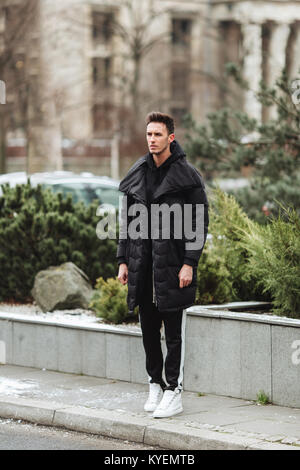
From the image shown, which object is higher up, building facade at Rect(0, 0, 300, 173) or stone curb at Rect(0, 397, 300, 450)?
building facade at Rect(0, 0, 300, 173)

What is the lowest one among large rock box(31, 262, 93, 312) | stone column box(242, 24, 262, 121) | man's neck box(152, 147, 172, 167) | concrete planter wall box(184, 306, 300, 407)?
concrete planter wall box(184, 306, 300, 407)

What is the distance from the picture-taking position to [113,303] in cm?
960

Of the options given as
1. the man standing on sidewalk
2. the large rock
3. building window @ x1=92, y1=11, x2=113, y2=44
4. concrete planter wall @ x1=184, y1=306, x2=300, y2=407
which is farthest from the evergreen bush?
building window @ x1=92, y1=11, x2=113, y2=44

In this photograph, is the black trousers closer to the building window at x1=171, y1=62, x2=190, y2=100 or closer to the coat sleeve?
the coat sleeve

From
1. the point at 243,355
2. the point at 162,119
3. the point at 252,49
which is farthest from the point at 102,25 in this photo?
the point at 162,119

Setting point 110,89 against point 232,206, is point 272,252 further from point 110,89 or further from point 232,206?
point 110,89

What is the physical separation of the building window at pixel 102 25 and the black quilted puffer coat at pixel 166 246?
3774 cm

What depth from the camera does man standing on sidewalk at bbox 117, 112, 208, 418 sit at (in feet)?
24.1

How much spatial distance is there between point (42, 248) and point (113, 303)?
5.68 feet

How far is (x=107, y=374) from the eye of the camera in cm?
916

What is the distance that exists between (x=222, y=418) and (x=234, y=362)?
90 cm

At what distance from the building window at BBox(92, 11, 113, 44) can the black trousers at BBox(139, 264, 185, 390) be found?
124 feet
